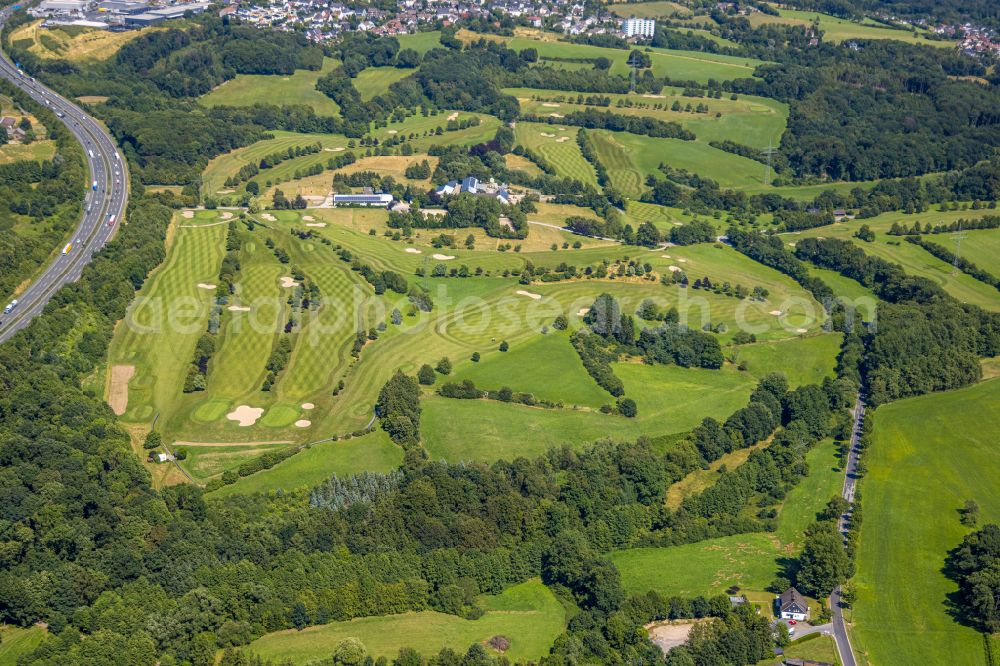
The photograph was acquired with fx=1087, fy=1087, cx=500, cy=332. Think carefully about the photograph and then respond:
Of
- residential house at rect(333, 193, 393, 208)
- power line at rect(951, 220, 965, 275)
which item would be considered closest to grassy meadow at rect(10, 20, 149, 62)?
residential house at rect(333, 193, 393, 208)

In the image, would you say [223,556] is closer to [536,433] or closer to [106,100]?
[536,433]

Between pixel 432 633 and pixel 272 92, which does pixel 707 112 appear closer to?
pixel 272 92

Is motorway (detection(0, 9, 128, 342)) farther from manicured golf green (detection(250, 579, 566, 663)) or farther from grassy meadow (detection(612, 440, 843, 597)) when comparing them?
grassy meadow (detection(612, 440, 843, 597))

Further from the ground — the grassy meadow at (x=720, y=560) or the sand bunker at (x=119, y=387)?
the sand bunker at (x=119, y=387)

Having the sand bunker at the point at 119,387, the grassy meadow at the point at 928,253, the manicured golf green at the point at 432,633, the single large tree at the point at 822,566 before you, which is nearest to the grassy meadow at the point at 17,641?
the manicured golf green at the point at 432,633

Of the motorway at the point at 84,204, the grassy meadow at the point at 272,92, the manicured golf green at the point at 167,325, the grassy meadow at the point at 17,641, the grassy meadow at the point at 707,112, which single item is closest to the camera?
the grassy meadow at the point at 17,641

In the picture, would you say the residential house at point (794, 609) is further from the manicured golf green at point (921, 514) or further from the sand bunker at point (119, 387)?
the sand bunker at point (119, 387)
